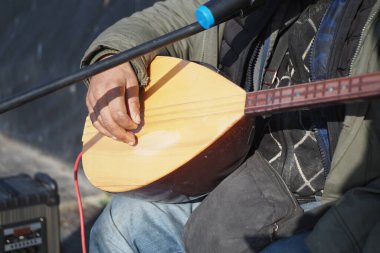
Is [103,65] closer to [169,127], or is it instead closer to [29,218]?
[169,127]

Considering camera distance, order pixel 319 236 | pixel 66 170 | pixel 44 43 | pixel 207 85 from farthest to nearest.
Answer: pixel 44 43 → pixel 66 170 → pixel 207 85 → pixel 319 236

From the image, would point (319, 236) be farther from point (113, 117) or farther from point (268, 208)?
point (113, 117)

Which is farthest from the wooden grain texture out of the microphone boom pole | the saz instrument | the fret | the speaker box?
the speaker box

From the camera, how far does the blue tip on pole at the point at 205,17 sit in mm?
1140

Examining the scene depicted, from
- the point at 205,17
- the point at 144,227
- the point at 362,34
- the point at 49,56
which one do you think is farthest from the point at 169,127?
the point at 49,56

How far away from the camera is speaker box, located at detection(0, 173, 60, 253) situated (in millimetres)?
2035

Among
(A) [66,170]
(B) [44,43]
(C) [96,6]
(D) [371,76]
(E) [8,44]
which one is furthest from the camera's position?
(E) [8,44]

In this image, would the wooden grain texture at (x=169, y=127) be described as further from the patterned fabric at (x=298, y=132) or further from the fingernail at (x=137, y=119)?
the patterned fabric at (x=298, y=132)

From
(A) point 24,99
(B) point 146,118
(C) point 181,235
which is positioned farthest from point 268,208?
(A) point 24,99

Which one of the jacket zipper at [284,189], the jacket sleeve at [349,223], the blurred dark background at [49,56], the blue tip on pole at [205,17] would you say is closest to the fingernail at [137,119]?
the jacket zipper at [284,189]

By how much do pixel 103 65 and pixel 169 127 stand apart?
0.35 meters

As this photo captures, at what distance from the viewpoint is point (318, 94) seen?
108 centimetres

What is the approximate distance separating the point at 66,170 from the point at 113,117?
228 centimetres

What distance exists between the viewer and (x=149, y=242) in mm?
1498
